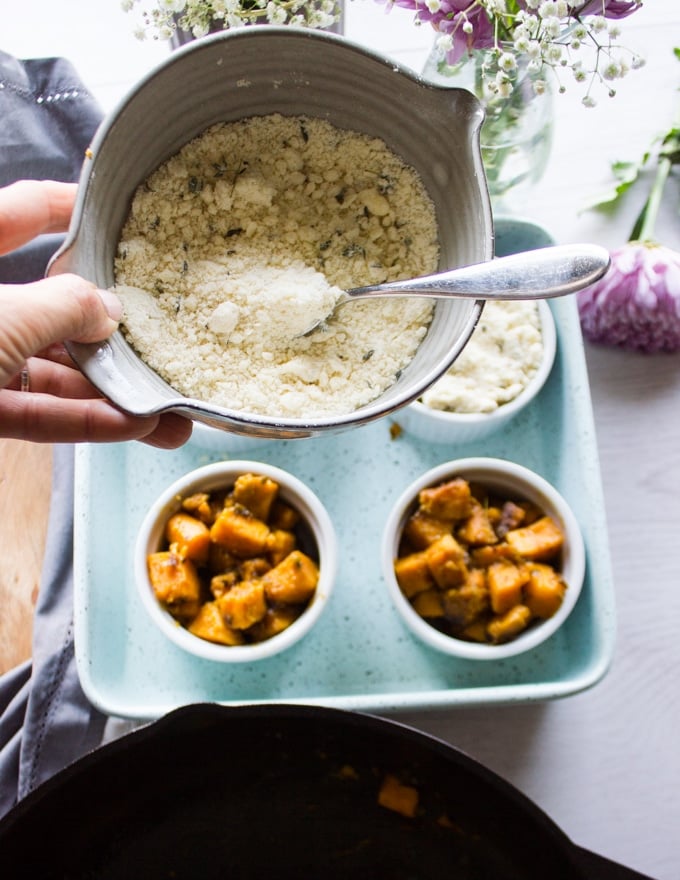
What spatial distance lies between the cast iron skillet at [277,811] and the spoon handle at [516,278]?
388mm

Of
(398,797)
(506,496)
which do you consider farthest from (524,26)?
(398,797)

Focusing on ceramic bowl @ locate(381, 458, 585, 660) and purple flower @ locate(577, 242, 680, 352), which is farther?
purple flower @ locate(577, 242, 680, 352)

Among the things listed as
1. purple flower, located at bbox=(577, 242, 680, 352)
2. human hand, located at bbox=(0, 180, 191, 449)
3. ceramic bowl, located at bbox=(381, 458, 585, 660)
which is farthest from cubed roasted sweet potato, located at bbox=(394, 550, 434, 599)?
purple flower, located at bbox=(577, 242, 680, 352)

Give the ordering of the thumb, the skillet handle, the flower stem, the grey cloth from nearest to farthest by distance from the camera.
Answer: the thumb, the skillet handle, the grey cloth, the flower stem

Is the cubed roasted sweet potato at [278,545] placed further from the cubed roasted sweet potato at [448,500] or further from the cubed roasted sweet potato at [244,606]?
the cubed roasted sweet potato at [448,500]

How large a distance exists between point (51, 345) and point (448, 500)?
1.36ft

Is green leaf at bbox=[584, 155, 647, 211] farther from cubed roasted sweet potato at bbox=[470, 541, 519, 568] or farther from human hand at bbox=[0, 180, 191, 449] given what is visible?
human hand at bbox=[0, 180, 191, 449]

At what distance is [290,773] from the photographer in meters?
0.86

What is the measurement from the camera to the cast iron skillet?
2.62ft

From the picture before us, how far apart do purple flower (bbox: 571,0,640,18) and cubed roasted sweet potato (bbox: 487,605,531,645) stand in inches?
21.4

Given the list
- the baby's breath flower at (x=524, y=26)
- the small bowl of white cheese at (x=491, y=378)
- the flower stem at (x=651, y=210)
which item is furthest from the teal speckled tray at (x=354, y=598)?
the baby's breath flower at (x=524, y=26)

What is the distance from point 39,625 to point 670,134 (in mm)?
923

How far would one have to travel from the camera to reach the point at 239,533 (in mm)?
892

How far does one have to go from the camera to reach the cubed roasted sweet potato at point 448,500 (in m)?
0.92
